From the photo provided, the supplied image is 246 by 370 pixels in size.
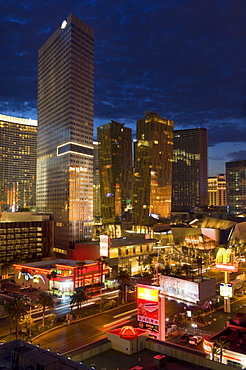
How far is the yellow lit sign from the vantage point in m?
48.2

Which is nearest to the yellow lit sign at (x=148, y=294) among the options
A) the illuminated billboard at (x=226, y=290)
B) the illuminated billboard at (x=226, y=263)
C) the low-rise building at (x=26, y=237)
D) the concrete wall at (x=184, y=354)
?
the concrete wall at (x=184, y=354)

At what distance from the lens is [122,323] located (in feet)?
209

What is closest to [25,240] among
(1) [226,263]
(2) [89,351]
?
(1) [226,263]

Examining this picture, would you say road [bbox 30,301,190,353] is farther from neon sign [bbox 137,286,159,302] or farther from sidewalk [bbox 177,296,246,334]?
neon sign [bbox 137,286,159,302]

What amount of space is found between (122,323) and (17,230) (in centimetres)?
8116

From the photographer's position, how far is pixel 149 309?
48.4 meters

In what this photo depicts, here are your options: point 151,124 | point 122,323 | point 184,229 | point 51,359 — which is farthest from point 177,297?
point 151,124

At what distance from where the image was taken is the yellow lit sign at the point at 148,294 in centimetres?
4819

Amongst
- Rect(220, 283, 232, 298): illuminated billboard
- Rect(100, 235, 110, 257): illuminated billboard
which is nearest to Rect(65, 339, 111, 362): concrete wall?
Rect(220, 283, 232, 298): illuminated billboard

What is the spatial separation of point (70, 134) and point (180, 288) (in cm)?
10601

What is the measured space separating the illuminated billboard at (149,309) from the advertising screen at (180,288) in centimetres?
429

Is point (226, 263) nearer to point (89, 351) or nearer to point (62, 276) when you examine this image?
point (62, 276)

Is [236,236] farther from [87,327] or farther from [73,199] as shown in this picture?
[87,327]

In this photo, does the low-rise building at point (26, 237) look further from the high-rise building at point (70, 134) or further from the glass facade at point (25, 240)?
the high-rise building at point (70, 134)
